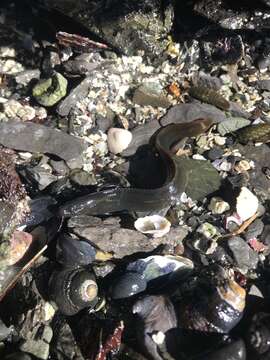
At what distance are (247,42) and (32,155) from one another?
341 centimetres

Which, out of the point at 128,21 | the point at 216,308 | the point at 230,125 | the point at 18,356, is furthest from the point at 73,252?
the point at 128,21

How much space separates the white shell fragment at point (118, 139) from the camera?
6.75 m

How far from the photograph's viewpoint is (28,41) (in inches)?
297

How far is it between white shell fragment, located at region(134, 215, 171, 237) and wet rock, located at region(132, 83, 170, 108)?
5.68 ft

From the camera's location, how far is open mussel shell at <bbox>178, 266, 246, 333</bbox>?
5234mm

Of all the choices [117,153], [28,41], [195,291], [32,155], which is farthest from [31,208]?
[28,41]

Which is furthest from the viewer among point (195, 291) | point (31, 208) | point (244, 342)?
point (31, 208)

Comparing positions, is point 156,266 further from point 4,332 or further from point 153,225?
point 4,332

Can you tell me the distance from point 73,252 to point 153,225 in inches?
39.0

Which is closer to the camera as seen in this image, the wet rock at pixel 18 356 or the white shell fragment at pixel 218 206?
the wet rock at pixel 18 356

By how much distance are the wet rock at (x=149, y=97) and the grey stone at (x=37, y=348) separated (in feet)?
11.0

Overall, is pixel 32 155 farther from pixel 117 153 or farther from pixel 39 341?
pixel 39 341

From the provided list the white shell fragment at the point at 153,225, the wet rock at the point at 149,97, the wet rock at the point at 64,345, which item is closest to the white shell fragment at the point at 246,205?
the white shell fragment at the point at 153,225

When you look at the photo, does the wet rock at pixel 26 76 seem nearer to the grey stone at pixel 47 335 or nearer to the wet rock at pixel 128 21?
the wet rock at pixel 128 21
